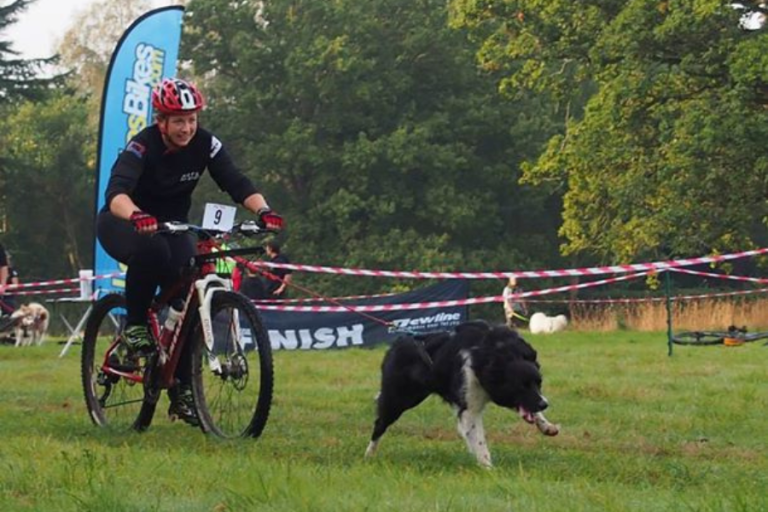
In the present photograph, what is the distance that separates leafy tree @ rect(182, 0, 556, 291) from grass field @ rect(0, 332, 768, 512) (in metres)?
35.5

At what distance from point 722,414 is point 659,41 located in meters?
21.0

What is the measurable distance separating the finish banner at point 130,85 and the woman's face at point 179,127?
33.4 feet

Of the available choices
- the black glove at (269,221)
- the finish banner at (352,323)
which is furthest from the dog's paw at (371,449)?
the finish banner at (352,323)

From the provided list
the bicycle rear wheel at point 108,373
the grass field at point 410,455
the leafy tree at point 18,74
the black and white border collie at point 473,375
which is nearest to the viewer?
the grass field at point 410,455

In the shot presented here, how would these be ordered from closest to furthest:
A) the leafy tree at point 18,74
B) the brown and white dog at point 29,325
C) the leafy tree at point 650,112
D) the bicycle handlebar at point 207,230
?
the bicycle handlebar at point 207,230 → the brown and white dog at point 29,325 → the leafy tree at point 650,112 → the leafy tree at point 18,74

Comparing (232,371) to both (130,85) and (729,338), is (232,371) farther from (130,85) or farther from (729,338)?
(729,338)

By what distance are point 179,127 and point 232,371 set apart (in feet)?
4.18

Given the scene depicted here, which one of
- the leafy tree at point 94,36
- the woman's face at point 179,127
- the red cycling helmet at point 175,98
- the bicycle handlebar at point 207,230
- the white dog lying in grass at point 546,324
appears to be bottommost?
the white dog lying in grass at point 546,324

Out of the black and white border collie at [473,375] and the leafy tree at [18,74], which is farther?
the leafy tree at [18,74]

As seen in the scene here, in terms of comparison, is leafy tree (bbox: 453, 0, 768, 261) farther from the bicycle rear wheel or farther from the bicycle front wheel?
the bicycle front wheel

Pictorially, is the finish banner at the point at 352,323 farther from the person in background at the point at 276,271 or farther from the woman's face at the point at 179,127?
the woman's face at the point at 179,127

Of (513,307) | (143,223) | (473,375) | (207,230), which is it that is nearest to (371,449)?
(473,375)

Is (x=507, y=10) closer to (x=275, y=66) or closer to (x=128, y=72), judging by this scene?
(x=128, y=72)

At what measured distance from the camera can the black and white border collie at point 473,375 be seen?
6059 millimetres
